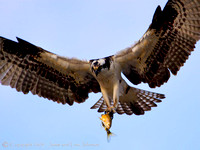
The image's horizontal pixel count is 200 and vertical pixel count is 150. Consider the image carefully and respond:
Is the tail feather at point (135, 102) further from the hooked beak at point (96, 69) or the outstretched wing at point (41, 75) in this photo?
the hooked beak at point (96, 69)

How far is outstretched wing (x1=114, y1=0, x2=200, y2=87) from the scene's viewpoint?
1027 cm

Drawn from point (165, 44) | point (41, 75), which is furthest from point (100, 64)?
point (41, 75)

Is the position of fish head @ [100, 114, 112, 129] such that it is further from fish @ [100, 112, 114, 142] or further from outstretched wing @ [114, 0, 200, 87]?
outstretched wing @ [114, 0, 200, 87]

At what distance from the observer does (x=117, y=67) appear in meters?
10.8

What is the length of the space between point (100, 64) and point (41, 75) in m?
2.04

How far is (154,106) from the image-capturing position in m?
11.6

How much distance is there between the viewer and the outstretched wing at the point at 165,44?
33.7ft

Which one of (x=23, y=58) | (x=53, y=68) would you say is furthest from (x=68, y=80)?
(x=23, y=58)


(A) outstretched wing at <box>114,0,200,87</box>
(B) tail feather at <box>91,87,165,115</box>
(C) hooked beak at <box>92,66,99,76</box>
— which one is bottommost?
(B) tail feather at <box>91,87,165,115</box>

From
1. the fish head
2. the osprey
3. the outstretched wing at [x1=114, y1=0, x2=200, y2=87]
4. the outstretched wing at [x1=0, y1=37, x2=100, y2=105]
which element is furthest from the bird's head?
the fish head

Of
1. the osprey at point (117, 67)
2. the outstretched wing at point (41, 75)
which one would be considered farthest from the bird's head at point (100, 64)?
the outstretched wing at point (41, 75)

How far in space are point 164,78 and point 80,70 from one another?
87.8 inches

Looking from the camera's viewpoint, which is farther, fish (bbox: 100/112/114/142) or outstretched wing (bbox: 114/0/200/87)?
outstretched wing (bbox: 114/0/200/87)

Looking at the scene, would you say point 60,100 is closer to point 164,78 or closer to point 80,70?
point 80,70
